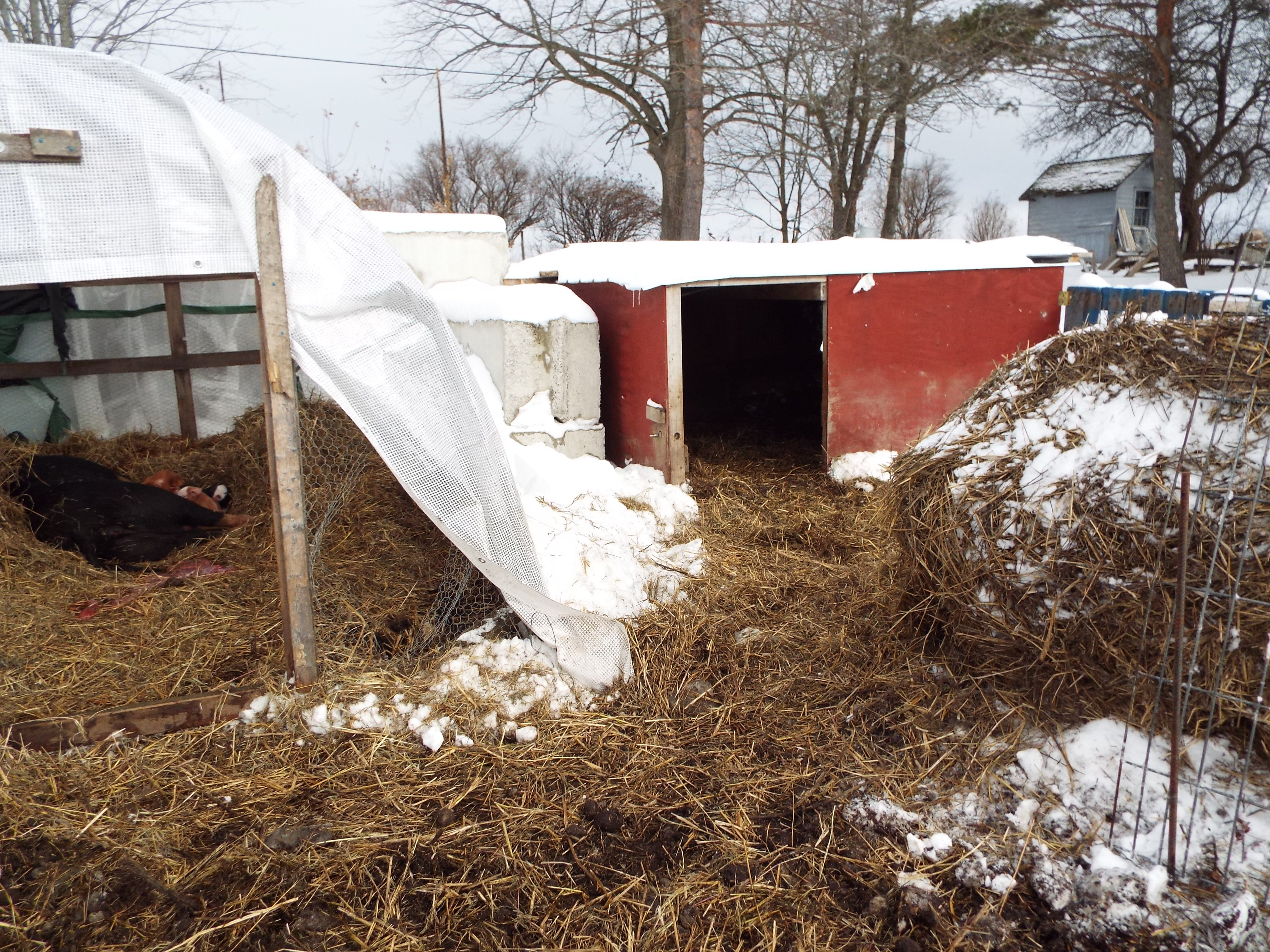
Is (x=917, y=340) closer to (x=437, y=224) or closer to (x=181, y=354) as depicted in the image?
(x=437, y=224)

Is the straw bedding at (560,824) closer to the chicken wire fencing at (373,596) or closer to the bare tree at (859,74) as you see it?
the chicken wire fencing at (373,596)

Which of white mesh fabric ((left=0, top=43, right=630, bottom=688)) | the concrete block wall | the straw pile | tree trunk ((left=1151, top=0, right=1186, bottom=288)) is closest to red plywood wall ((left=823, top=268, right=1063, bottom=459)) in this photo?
the concrete block wall

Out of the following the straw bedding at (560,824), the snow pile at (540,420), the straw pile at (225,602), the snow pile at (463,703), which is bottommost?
the straw bedding at (560,824)

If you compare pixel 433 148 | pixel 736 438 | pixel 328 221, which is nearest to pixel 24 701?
pixel 328 221

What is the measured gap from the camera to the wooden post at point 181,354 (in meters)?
7.61

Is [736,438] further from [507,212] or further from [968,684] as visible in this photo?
[507,212]

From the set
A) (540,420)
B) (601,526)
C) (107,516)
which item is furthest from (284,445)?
(540,420)

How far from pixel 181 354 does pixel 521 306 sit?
3440mm

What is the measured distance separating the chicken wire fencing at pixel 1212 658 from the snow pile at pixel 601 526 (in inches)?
93.2

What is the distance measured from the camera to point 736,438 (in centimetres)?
866

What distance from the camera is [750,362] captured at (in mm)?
10664

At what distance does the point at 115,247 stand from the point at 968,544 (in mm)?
3442

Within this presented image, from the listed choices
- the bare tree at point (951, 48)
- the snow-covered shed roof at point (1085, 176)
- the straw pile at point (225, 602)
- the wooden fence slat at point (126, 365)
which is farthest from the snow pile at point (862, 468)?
the snow-covered shed roof at point (1085, 176)

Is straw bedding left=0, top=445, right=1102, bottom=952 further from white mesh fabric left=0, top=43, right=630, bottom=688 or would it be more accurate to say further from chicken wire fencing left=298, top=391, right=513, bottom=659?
white mesh fabric left=0, top=43, right=630, bottom=688
